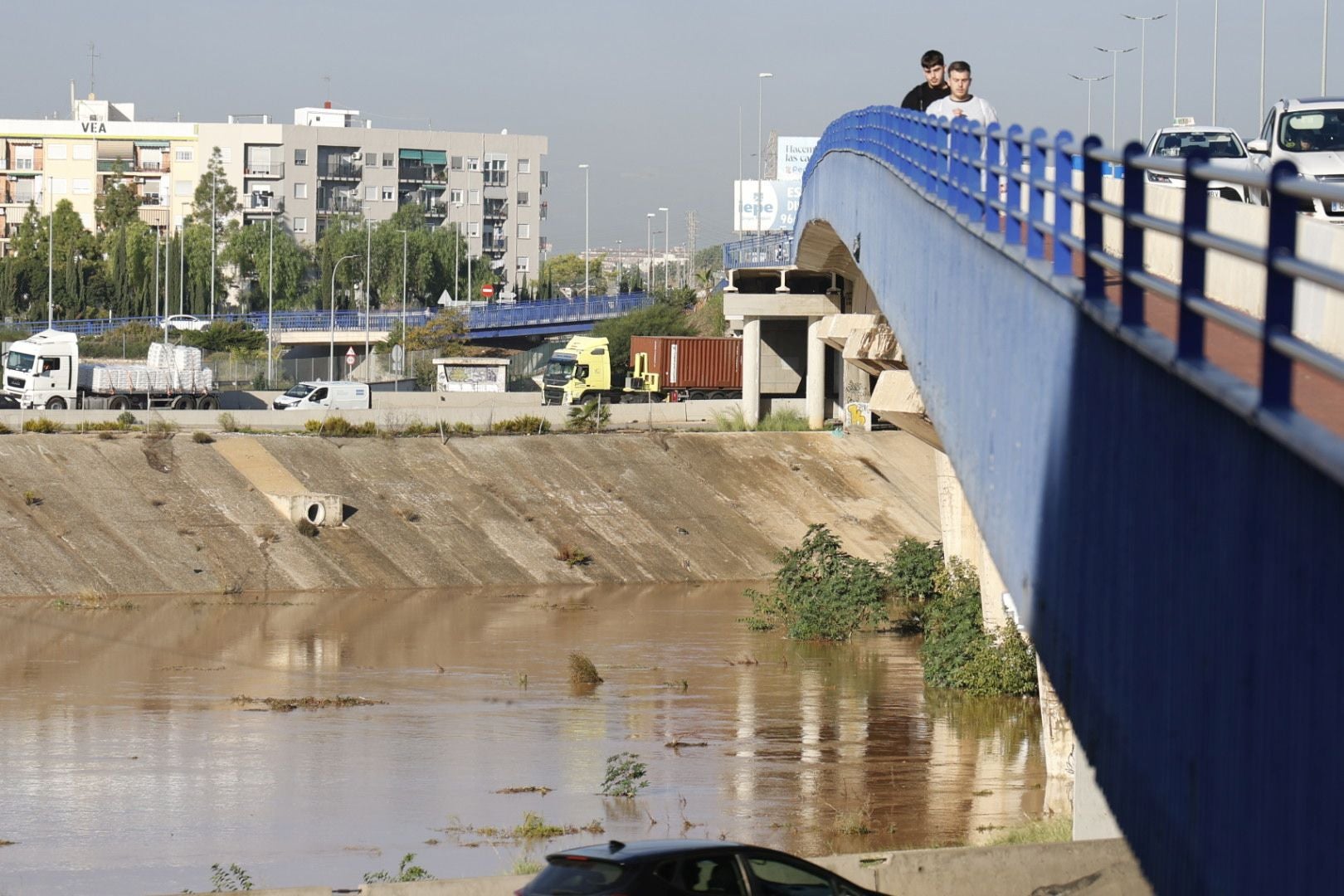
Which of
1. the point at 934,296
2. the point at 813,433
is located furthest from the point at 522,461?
the point at 934,296

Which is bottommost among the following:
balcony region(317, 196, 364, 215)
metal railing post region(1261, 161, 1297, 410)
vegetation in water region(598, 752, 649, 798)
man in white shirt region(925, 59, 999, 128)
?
vegetation in water region(598, 752, 649, 798)

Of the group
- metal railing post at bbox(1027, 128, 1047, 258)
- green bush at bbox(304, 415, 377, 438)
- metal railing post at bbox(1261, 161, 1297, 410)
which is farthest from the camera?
green bush at bbox(304, 415, 377, 438)

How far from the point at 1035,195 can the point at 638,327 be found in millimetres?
91498

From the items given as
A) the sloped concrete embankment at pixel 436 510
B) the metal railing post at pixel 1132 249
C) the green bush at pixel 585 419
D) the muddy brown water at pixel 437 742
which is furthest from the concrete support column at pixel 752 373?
the metal railing post at pixel 1132 249

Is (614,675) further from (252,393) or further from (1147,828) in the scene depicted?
(252,393)

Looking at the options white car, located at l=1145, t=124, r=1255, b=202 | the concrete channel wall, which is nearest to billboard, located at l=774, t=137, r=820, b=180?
white car, located at l=1145, t=124, r=1255, b=202

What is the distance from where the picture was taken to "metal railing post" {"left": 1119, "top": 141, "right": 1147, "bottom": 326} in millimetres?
7383

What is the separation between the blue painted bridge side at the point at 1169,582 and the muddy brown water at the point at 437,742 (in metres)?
9.52

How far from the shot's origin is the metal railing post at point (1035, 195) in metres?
10.4

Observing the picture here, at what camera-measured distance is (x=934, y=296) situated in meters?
15.5

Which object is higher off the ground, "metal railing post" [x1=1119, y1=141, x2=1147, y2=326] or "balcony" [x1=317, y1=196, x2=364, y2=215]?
"balcony" [x1=317, y1=196, x2=364, y2=215]

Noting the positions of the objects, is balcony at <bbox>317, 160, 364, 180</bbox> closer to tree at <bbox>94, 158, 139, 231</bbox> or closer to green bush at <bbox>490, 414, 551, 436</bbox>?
tree at <bbox>94, 158, 139, 231</bbox>

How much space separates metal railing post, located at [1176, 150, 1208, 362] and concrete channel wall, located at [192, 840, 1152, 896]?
7.91m

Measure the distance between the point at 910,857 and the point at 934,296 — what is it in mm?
5132
